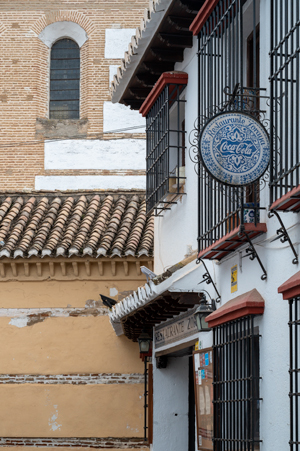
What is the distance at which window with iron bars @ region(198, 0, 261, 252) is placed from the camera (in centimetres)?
700

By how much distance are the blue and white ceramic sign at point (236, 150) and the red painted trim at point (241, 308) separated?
1150 mm

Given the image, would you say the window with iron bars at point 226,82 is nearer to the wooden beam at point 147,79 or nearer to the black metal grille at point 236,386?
the black metal grille at point 236,386

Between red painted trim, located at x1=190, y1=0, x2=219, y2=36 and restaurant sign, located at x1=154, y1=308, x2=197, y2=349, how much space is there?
3336 mm

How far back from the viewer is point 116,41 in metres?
21.6

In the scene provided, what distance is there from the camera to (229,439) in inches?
→ 281

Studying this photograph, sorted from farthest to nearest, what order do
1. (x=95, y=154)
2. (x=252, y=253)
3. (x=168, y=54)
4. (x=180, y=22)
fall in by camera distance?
1. (x=95, y=154)
2. (x=168, y=54)
3. (x=180, y=22)
4. (x=252, y=253)

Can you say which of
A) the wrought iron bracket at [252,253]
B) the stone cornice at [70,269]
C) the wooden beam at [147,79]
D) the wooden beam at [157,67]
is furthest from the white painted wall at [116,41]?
the wrought iron bracket at [252,253]

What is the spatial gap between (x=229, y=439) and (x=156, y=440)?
4.85 metres

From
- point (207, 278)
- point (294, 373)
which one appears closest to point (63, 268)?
point (207, 278)

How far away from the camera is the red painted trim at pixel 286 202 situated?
561 centimetres

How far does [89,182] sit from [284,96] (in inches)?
575

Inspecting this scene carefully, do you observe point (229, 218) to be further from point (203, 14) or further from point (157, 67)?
point (157, 67)

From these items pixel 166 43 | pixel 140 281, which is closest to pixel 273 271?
pixel 166 43

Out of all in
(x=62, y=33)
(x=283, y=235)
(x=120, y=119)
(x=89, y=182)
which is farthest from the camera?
Result: (x=62, y=33)
